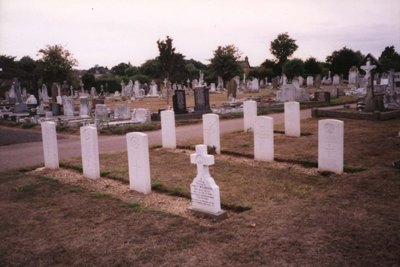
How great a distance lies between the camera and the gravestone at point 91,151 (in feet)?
29.3

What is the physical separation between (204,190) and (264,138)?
162 inches

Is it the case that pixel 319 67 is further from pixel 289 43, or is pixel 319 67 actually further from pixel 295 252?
pixel 295 252

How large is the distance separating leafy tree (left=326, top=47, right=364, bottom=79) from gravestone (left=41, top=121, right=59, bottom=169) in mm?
64076

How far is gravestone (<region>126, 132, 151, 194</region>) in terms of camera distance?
7.70 m

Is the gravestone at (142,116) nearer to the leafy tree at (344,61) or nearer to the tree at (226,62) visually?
the tree at (226,62)

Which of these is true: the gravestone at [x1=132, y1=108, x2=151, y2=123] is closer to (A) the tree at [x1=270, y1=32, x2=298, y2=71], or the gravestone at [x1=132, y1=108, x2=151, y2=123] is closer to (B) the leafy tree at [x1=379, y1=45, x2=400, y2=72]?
(B) the leafy tree at [x1=379, y1=45, x2=400, y2=72]

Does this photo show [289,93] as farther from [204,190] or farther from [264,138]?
A: [204,190]

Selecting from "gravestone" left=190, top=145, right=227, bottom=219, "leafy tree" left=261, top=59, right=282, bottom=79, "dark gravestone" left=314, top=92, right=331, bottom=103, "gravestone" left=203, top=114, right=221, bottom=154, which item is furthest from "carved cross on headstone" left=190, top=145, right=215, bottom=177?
"leafy tree" left=261, top=59, right=282, bottom=79

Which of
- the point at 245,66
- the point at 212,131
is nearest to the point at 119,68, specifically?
the point at 245,66

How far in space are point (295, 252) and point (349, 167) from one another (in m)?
4.70

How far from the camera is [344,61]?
66.2 metres

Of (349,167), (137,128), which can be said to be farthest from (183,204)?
(137,128)

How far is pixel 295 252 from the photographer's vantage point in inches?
186

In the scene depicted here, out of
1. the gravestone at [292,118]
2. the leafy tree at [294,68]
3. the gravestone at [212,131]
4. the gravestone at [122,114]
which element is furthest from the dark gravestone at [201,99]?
the leafy tree at [294,68]
